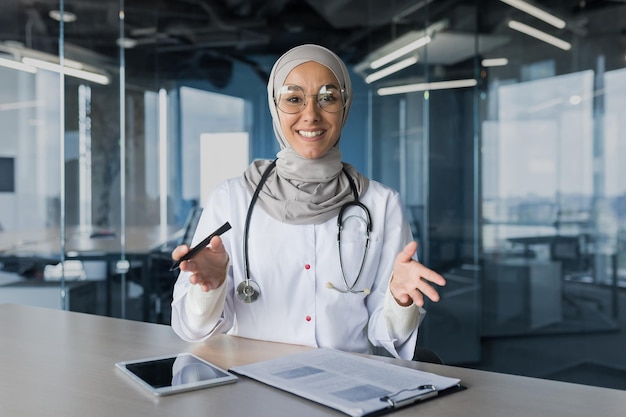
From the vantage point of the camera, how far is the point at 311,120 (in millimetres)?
1730

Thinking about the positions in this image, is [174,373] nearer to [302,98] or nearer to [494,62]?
[302,98]

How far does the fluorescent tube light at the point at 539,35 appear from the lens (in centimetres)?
375

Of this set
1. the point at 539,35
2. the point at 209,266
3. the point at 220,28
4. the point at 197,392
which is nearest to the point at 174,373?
the point at 197,392

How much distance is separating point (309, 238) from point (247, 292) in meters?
0.24

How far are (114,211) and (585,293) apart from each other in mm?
3304

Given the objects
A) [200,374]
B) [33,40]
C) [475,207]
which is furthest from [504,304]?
[33,40]

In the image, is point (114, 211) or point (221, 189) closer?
point (221, 189)

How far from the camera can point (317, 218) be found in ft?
5.71

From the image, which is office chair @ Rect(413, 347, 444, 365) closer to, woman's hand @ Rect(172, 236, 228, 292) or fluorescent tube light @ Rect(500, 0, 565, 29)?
woman's hand @ Rect(172, 236, 228, 292)

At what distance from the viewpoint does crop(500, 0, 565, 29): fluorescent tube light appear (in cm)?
376

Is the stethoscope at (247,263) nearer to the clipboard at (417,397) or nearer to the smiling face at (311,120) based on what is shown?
the smiling face at (311,120)

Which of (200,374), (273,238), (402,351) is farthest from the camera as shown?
(273,238)

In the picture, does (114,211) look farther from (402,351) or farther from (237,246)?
(402,351)

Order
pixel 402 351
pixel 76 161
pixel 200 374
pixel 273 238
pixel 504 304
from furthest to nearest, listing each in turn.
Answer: pixel 76 161, pixel 504 304, pixel 273 238, pixel 402 351, pixel 200 374
